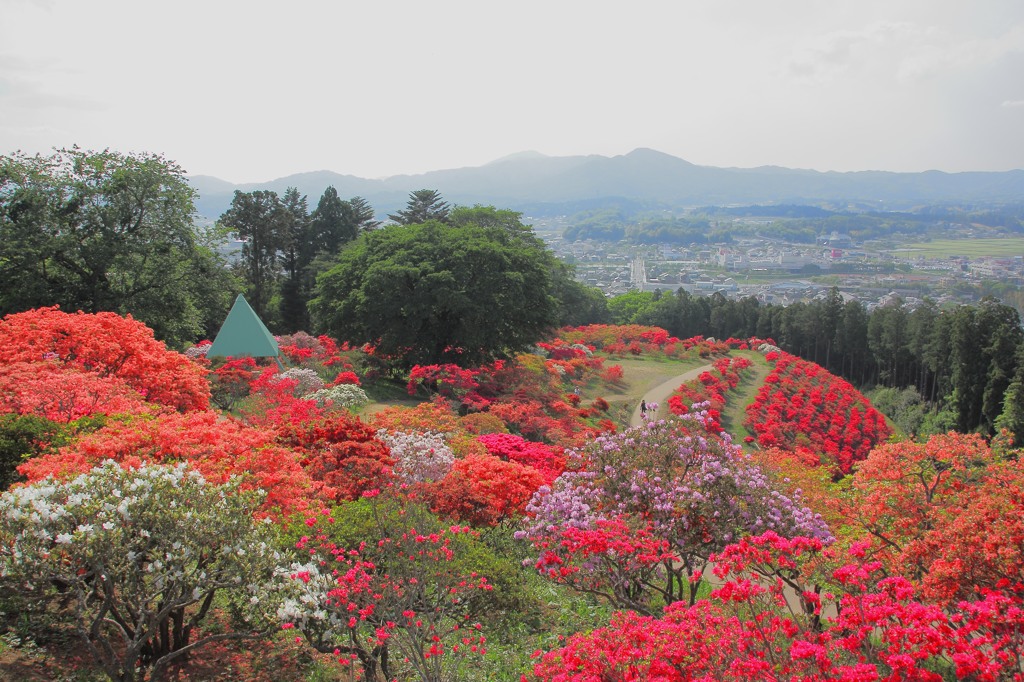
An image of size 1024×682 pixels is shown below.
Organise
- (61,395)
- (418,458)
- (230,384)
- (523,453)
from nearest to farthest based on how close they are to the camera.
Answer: (61,395)
(418,458)
(523,453)
(230,384)

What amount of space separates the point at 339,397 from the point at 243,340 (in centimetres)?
493

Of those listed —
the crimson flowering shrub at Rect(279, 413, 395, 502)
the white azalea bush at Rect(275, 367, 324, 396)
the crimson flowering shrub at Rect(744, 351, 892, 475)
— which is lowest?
the crimson flowering shrub at Rect(744, 351, 892, 475)

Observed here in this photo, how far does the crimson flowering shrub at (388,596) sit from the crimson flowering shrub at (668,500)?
994mm

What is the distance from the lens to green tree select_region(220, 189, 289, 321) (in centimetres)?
3789

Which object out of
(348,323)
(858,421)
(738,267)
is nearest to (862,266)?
(738,267)

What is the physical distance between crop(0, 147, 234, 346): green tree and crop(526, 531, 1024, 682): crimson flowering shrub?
20234mm

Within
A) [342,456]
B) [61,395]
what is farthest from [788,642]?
[61,395]

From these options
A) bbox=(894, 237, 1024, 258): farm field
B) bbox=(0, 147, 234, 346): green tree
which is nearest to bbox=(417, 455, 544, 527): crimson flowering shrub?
bbox=(0, 147, 234, 346): green tree

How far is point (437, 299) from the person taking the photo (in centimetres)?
2123

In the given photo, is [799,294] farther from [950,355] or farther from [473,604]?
[473,604]

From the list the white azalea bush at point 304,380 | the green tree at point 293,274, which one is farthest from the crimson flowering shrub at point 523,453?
the green tree at point 293,274

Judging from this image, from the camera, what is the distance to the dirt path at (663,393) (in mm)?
22297

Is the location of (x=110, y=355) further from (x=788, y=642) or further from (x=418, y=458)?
(x=788, y=642)

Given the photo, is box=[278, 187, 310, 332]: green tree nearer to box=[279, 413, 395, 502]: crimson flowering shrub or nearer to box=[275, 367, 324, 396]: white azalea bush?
box=[275, 367, 324, 396]: white azalea bush
